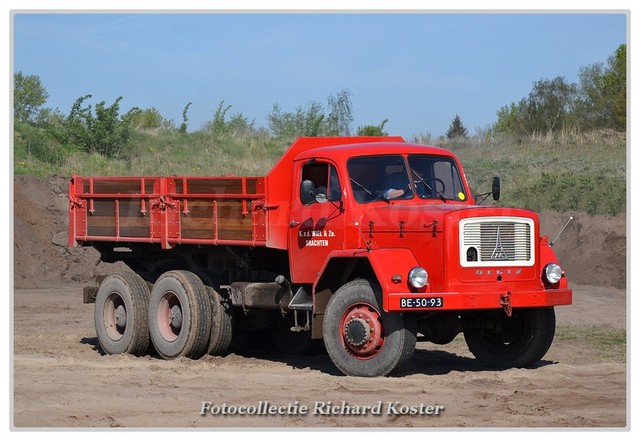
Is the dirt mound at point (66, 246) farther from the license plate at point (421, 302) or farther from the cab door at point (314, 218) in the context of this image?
the license plate at point (421, 302)

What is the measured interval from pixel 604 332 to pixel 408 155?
5936mm

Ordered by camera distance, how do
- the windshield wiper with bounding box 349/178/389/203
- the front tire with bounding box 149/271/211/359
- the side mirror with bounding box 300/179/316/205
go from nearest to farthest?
the side mirror with bounding box 300/179/316/205
the windshield wiper with bounding box 349/178/389/203
the front tire with bounding box 149/271/211/359

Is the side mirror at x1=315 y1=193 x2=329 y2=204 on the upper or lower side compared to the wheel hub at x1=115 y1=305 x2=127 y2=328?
upper

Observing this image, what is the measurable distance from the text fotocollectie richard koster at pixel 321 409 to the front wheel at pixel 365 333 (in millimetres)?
1491

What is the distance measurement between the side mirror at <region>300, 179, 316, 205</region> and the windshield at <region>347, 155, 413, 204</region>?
495 mm

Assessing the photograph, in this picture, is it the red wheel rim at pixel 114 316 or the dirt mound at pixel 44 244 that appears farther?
the dirt mound at pixel 44 244

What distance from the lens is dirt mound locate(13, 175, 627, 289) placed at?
2644 centimetres

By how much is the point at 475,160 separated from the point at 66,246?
13.2 m

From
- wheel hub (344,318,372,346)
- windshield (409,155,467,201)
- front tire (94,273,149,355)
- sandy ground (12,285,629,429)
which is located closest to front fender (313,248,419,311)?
wheel hub (344,318,372,346)

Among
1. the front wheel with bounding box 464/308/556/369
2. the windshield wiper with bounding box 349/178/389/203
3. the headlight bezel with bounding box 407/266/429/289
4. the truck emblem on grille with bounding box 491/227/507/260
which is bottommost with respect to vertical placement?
the front wheel with bounding box 464/308/556/369

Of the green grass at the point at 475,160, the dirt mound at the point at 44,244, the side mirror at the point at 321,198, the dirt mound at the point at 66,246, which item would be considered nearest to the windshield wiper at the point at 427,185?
the side mirror at the point at 321,198

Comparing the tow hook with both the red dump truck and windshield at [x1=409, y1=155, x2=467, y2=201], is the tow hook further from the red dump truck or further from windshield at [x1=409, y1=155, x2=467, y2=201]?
windshield at [x1=409, y1=155, x2=467, y2=201]

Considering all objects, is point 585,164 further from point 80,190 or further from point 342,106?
point 80,190

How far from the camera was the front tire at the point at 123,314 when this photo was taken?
15820 mm
